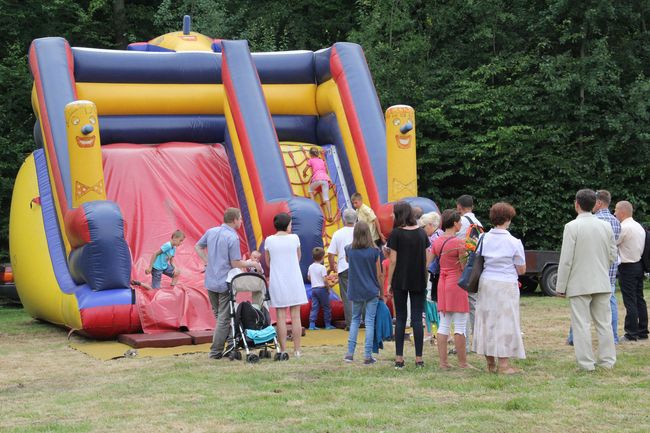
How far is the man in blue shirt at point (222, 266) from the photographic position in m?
9.19

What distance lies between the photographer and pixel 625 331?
9992 mm

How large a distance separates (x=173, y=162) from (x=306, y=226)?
290cm

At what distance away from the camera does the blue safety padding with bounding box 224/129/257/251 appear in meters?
12.6

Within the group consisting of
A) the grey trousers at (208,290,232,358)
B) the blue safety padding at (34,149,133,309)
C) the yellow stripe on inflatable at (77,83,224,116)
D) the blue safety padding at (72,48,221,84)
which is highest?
the blue safety padding at (72,48,221,84)

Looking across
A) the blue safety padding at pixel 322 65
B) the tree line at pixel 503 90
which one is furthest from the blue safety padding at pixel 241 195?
the tree line at pixel 503 90

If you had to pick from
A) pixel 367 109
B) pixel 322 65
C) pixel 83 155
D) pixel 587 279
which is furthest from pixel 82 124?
pixel 587 279

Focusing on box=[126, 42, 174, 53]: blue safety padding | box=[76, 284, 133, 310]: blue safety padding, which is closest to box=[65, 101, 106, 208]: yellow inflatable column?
box=[76, 284, 133, 310]: blue safety padding

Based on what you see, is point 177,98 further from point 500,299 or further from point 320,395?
point 320,395

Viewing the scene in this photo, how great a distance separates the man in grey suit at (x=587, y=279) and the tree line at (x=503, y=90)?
11344 millimetres

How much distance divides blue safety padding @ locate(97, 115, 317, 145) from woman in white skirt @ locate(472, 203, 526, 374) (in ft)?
23.0

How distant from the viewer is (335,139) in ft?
45.8

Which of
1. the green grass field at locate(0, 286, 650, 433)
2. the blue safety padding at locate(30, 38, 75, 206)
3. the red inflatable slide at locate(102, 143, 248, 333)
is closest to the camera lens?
the green grass field at locate(0, 286, 650, 433)

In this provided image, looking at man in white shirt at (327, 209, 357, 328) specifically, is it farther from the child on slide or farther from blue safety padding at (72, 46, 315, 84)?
blue safety padding at (72, 46, 315, 84)

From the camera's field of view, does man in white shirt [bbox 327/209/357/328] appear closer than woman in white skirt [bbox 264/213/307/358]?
No
